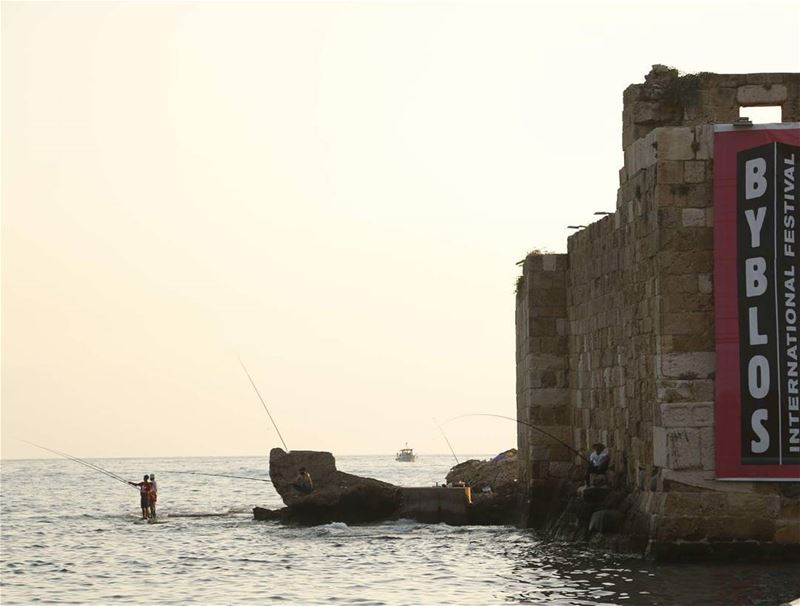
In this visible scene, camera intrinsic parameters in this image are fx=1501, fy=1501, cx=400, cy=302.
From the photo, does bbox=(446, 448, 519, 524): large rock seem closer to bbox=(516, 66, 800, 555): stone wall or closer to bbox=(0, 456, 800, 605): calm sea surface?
bbox=(0, 456, 800, 605): calm sea surface

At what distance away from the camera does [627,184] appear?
768 inches

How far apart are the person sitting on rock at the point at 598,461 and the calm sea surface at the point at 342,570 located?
1.12 metres

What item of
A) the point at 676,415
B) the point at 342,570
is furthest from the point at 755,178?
the point at 342,570

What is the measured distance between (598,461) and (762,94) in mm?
5431

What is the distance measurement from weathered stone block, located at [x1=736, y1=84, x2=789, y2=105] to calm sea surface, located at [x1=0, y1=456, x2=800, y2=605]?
19.7 ft

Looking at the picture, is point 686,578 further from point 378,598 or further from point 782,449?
point 378,598

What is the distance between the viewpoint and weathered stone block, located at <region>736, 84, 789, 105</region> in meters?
19.0

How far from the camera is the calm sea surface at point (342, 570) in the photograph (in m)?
15.9

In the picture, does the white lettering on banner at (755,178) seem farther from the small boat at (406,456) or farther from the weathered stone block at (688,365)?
the small boat at (406,456)

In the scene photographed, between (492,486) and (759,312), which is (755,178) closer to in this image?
(759,312)

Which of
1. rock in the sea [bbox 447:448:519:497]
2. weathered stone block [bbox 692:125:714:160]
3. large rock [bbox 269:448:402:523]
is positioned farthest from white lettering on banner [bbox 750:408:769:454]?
large rock [bbox 269:448:402:523]

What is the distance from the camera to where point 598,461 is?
67.9 feet

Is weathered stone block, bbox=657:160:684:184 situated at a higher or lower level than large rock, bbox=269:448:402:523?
higher

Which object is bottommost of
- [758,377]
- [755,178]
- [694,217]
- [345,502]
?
[345,502]
